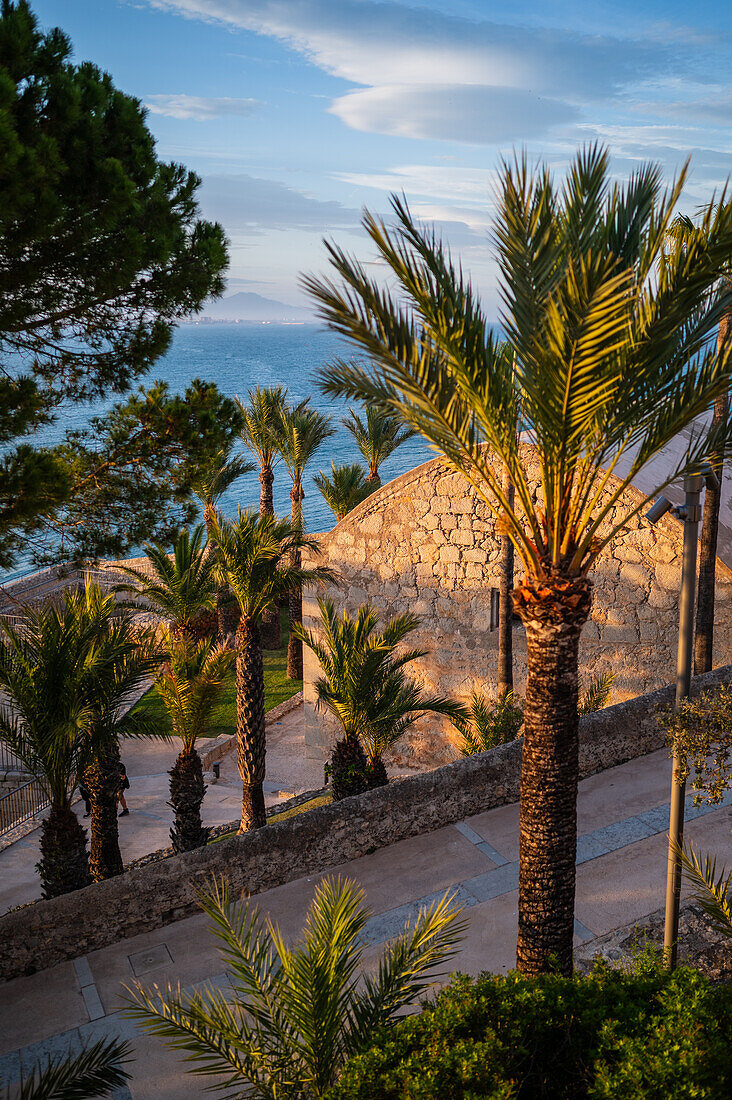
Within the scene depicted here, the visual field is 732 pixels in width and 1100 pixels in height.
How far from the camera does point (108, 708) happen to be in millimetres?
10852

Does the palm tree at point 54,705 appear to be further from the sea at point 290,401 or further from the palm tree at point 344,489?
the palm tree at point 344,489

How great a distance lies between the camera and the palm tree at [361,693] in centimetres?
1252

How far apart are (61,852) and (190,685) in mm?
2866

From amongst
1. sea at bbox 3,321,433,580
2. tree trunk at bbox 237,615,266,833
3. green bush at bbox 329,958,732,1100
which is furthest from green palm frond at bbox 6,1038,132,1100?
tree trunk at bbox 237,615,266,833

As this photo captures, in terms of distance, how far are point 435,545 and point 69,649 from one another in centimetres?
751

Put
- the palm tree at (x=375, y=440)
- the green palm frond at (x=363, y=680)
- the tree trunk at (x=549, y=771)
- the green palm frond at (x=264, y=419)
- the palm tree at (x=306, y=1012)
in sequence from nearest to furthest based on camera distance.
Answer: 1. the palm tree at (x=306, y=1012)
2. the tree trunk at (x=549, y=771)
3. the green palm frond at (x=363, y=680)
4. the green palm frond at (x=264, y=419)
5. the palm tree at (x=375, y=440)

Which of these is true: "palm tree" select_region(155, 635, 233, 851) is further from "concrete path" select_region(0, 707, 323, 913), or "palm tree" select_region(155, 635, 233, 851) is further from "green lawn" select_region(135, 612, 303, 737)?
"green lawn" select_region(135, 612, 303, 737)

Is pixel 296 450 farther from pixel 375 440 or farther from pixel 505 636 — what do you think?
pixel 505 636

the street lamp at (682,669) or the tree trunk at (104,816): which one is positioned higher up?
the street lamp at (682,669)

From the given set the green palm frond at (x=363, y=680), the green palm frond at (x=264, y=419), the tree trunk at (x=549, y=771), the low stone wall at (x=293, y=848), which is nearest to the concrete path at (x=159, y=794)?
the low stone wall at (x=293, y=848)

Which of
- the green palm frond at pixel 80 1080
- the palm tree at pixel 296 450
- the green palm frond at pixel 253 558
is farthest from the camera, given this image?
the palm tree at pixel 296 450

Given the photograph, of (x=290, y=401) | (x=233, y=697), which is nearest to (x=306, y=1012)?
(x=233, y=697)

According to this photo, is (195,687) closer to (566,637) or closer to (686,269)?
(566,637)

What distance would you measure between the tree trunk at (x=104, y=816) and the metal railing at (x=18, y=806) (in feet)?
11.0
